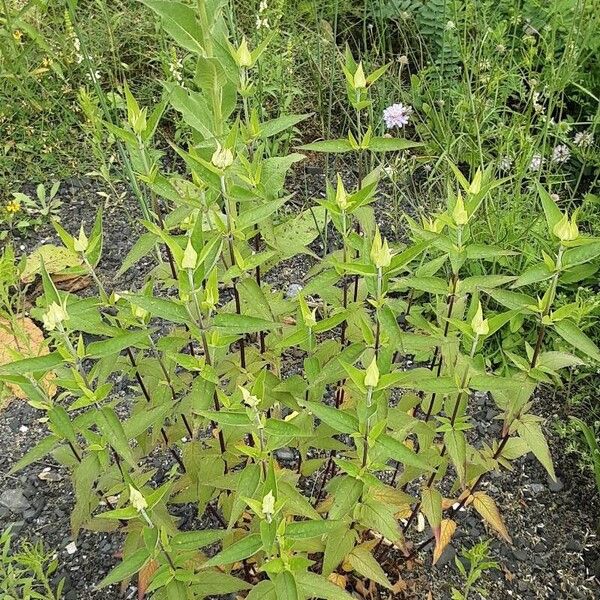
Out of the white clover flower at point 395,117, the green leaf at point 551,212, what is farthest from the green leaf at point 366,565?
the white clover flower at point 395,117

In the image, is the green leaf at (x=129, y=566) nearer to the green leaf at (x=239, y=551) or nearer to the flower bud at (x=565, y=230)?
the green leaf at (x=239, y=551)

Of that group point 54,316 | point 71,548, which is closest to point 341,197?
point 54,316

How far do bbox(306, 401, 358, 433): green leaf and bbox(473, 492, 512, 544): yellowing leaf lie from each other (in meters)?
0.49

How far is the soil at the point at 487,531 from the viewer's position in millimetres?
2078

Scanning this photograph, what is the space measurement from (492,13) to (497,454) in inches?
90.7

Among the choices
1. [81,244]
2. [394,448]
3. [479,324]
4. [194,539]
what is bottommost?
[194,539]

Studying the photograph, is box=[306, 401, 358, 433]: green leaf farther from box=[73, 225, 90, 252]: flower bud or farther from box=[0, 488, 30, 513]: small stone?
box=[0, 488, 30, 513]: small stone

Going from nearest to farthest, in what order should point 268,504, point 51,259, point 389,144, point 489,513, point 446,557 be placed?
point 268,504, point 389,144, point 489,513, point 446,557, point 51,259

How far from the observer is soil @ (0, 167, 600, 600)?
208 cm

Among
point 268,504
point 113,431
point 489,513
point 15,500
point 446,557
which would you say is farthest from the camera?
point 15,500

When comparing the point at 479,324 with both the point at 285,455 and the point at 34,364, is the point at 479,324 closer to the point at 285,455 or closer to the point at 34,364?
the point at 34,364

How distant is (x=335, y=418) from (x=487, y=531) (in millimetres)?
1041

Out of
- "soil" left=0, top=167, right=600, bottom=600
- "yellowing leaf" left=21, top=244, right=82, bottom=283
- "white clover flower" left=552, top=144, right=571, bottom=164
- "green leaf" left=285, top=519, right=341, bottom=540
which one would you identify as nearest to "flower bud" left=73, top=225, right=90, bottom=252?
"green leaf" left=285, top=519, right=341, bottom=540

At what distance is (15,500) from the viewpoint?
227 cm
